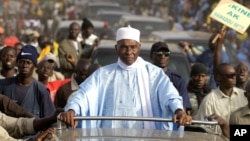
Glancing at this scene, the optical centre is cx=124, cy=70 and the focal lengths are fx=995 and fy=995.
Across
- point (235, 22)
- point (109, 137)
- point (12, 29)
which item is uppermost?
point (12, 29)

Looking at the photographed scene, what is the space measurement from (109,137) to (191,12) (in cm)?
2697

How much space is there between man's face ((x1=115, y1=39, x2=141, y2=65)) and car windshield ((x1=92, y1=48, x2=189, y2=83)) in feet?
16.9

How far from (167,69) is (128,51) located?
2.70 m

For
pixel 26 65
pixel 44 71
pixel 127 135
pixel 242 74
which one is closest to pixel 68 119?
pixel 127 135

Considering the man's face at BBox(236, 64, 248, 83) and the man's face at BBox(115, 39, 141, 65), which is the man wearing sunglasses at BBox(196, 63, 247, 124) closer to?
the man's face at BBox(115, 39, 141, 65)

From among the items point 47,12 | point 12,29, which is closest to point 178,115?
point 12,29

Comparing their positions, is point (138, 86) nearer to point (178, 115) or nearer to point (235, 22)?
point (178, 115)

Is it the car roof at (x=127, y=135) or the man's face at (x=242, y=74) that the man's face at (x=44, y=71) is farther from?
the car roof at (x=127, y=135)

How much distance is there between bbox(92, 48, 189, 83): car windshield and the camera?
1332 cm

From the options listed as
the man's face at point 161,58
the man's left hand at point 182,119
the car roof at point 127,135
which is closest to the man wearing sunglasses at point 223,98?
the man's face at point 161,58

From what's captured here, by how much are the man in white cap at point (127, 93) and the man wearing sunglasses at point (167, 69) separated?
220 centimetres

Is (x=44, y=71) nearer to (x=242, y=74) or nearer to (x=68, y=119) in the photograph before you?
→ (x=242, y=74)

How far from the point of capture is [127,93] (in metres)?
7.91

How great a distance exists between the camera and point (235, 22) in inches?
488
